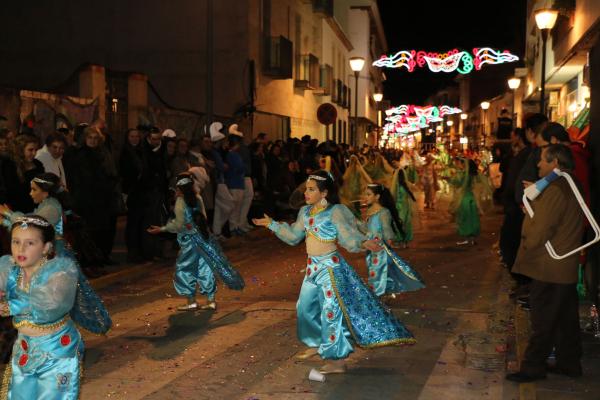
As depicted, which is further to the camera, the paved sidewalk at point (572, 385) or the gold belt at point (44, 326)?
the paved sidewalk at point (572, 385)

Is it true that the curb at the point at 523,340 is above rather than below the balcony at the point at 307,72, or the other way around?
below

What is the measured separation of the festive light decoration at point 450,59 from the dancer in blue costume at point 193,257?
60.1 feet

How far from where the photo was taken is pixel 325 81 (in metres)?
35.5

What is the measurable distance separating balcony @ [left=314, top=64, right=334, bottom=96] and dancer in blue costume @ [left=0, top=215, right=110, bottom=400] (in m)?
29.0

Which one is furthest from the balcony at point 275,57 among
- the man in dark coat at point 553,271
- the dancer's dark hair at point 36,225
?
the dancer's dark hair at point 36,225

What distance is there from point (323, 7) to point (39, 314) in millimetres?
30481

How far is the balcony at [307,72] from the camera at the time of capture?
30.0 m

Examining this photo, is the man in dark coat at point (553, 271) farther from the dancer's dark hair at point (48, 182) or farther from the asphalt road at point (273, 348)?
the dancer's dark hair at point (48, 182)

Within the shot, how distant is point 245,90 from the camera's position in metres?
22.9

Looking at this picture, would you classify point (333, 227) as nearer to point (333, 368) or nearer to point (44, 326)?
point (333, 368)

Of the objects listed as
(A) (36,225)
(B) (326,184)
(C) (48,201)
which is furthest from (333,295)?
(C) (48,201)

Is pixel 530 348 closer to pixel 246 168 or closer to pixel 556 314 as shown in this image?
pixel 556 314

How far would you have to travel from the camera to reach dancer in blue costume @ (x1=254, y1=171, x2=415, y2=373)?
6.14m

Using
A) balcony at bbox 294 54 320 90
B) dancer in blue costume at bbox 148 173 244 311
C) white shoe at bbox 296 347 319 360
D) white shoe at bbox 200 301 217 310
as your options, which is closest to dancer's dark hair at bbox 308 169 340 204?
white shoe at bbox 296 347 319 360
